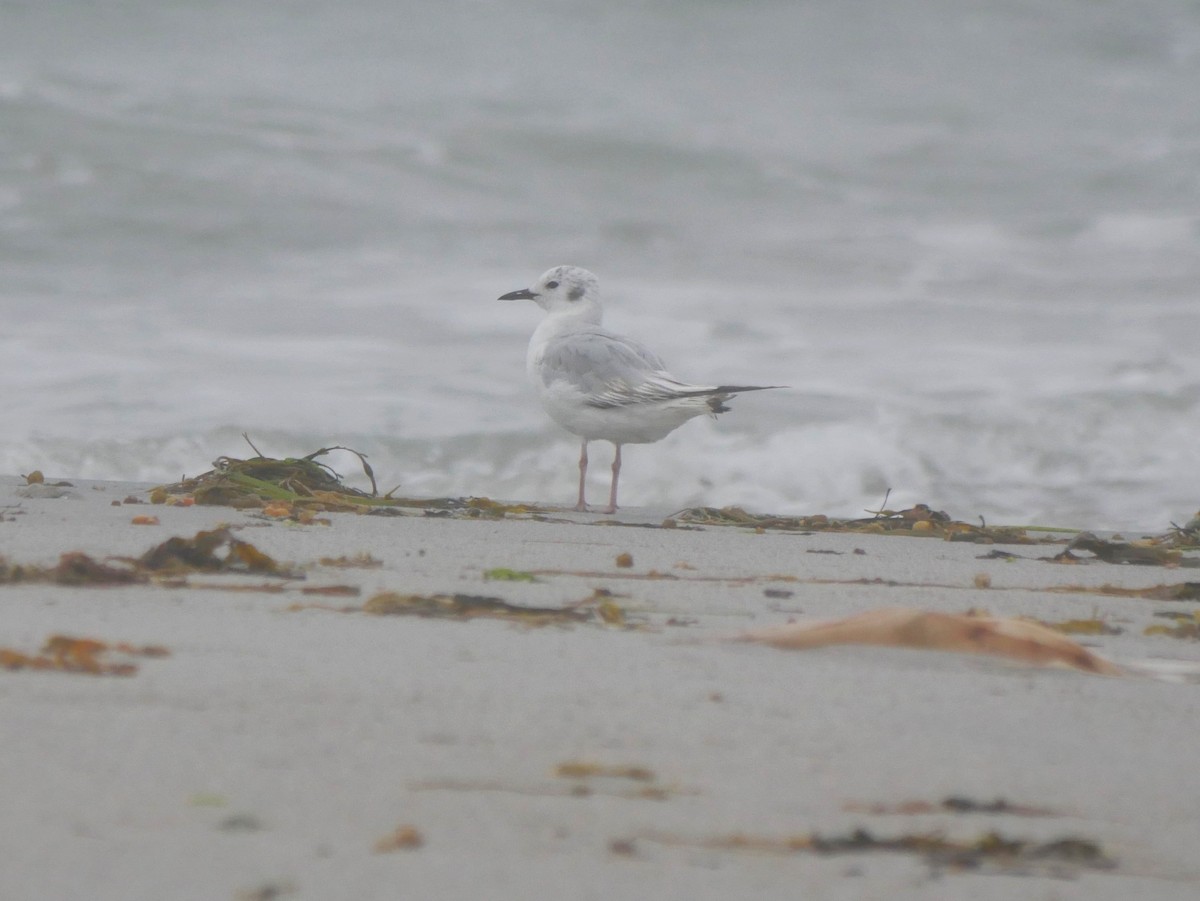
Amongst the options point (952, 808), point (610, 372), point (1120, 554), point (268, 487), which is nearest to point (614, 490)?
point (610, 372)

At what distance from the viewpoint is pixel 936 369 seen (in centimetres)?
1084

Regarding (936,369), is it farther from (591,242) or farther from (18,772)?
(18,772)

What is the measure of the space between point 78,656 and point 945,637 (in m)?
1.22

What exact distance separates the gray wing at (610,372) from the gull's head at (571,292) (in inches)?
29.7

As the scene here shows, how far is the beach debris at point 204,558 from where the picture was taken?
2.93 metres

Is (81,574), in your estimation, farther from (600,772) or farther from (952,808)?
(952,808)

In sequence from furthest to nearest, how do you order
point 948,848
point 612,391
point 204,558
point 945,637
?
point 612,391
point 204,558
point 945,637
point 948,848

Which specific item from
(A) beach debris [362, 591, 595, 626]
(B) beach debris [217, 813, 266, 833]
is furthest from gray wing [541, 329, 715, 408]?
(B) beach debris [217, 813, 266, 833]

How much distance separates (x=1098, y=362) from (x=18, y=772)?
10394 mm

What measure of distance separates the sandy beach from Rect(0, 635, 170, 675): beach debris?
0.05 ft

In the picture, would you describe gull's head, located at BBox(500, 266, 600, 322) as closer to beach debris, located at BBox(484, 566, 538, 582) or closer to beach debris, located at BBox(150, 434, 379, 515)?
beach debris, located at BBox(150, 434, 379, 515)

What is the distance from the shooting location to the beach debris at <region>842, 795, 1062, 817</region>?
1.48 m

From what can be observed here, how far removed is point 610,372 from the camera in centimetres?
695

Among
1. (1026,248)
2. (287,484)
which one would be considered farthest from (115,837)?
(1026,248)
